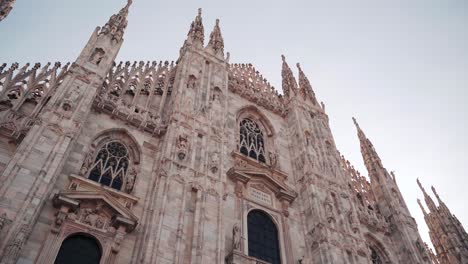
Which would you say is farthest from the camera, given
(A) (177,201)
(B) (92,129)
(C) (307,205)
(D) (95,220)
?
(C) (307,205)

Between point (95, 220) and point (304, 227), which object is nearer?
point (95, 220)

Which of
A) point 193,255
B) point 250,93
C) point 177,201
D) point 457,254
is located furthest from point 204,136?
point 457,254

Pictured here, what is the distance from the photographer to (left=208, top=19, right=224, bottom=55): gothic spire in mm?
19781

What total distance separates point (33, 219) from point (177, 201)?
388 centimetres

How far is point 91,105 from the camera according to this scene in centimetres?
1288

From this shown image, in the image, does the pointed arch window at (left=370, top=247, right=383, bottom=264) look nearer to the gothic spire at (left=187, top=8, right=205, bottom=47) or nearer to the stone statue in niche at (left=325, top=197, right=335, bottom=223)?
the stone statue in niche at (left=325, top=197, right=335, bottom=223)

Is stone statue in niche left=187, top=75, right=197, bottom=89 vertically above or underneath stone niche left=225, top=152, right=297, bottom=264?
above

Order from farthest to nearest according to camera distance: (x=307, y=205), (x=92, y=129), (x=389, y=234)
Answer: (x=389, y=234), (x=307, y=205), (x=92, y=129)

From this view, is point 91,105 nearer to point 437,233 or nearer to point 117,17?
point 117,17

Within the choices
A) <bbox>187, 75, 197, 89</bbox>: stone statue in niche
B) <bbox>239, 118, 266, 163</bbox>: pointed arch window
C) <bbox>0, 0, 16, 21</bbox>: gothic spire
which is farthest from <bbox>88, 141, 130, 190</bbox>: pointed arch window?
<bbox>0, 0, 16, 21</bbox>: gothic spire

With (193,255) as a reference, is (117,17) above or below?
above

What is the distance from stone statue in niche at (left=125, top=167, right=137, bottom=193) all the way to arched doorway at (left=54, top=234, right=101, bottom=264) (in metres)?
2.05

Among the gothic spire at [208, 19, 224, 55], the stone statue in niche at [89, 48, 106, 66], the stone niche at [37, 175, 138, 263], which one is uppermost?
the gothic spire at [208, 19, 224, 55]

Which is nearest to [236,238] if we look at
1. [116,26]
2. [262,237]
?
[262,237]
